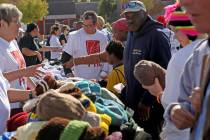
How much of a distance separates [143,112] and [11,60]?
130 cm

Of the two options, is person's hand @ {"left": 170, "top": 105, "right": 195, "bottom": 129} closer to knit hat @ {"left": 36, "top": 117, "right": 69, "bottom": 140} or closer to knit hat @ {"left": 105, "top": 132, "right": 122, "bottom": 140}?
knit hat @ {"left": 36, "top": 117, "right": 69, "bottom": 140}

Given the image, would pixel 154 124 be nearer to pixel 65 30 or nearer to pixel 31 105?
pixel 31 105

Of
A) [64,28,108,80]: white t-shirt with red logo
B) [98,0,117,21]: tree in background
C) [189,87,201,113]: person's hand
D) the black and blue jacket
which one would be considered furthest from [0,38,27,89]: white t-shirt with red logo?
[98,0,117,21]: tree in background

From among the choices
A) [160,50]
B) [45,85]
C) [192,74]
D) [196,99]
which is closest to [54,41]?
[160,50]

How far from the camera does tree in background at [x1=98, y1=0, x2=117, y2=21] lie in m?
58.9

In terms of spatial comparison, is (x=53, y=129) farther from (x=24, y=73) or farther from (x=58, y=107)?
(x=24, y=73)

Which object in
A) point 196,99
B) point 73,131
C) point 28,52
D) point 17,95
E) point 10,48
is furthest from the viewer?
point 28,52

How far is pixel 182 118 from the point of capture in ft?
5.74

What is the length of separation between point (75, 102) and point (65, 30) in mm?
15345

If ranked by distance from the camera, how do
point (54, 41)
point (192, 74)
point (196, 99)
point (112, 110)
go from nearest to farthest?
1. point (196, 99)
2. point (192, 74)
3. point (112, 110)
4. point (54, 41)

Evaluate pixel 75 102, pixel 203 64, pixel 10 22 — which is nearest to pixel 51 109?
pixel 75 102

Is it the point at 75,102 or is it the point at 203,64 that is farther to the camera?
the point at 75,102

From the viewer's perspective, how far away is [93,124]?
254cm

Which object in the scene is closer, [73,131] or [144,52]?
[73,131]
